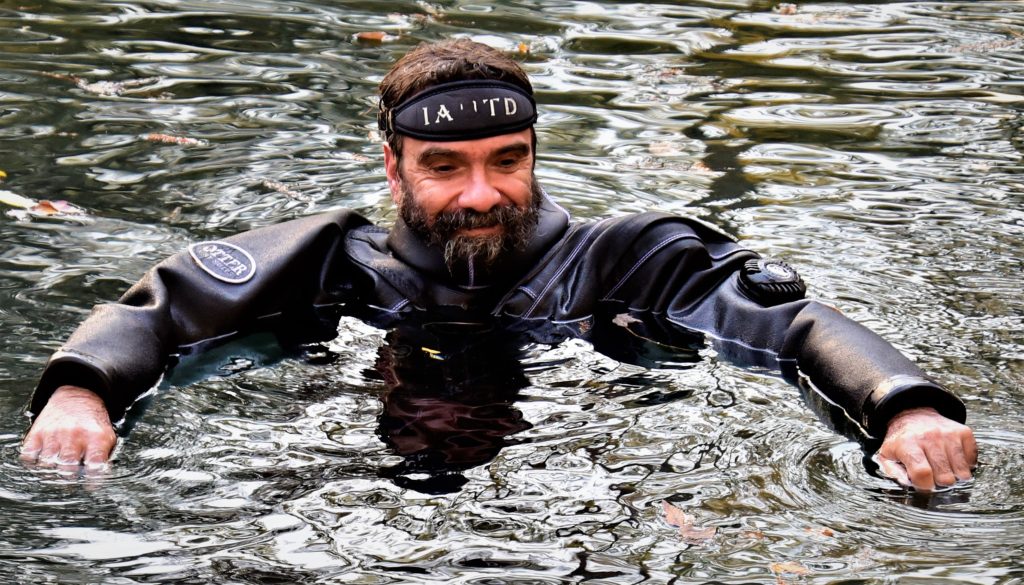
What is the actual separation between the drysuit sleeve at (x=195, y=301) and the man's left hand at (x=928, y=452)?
2571 millimetres

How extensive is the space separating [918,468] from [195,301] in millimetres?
2856

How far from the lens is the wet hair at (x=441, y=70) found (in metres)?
5.92

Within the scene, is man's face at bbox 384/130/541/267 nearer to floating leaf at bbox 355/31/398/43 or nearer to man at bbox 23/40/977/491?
man at bbox 23/40/977/491


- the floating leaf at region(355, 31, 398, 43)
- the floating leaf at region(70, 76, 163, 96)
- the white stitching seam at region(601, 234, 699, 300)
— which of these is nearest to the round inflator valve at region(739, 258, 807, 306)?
the white stitching seam at region(601, 234, 699, 300)

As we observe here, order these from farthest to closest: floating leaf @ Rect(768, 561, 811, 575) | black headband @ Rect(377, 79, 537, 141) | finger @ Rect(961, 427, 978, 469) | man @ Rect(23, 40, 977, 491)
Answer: black headband @ Rect(377, 79, 537, 141) < man @ Rect(23, 40, 977, 491) < finger @ Rect(961, 427, 978, 469) < floating leaf @ Rect(768, 561, 811, 575)

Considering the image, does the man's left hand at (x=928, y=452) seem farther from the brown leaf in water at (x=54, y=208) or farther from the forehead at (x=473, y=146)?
the brown leaf in water at (x=54, y=208)

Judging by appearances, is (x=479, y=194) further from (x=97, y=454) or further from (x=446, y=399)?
(x=97, y=454)

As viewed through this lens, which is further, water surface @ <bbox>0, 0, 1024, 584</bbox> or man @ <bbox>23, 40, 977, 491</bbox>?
man @ <bbox>23, 40, 977, 491</bbox>

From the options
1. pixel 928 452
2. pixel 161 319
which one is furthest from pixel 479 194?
pixel 928 452

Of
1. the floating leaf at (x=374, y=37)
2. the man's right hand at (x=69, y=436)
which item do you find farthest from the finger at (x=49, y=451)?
the floating leaf at (x=374, y=37)

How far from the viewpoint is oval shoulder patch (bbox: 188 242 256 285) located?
19.4ft

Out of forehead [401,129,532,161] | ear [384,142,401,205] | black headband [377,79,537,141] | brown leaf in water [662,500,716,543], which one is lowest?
brown leaf in water [662,500,716,543]

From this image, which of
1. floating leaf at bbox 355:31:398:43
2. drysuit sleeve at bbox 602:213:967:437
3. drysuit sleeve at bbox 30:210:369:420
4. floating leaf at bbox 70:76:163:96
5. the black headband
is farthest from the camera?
floating leaf at bbox 355:31:398:43

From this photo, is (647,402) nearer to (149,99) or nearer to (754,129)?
(754,129)
